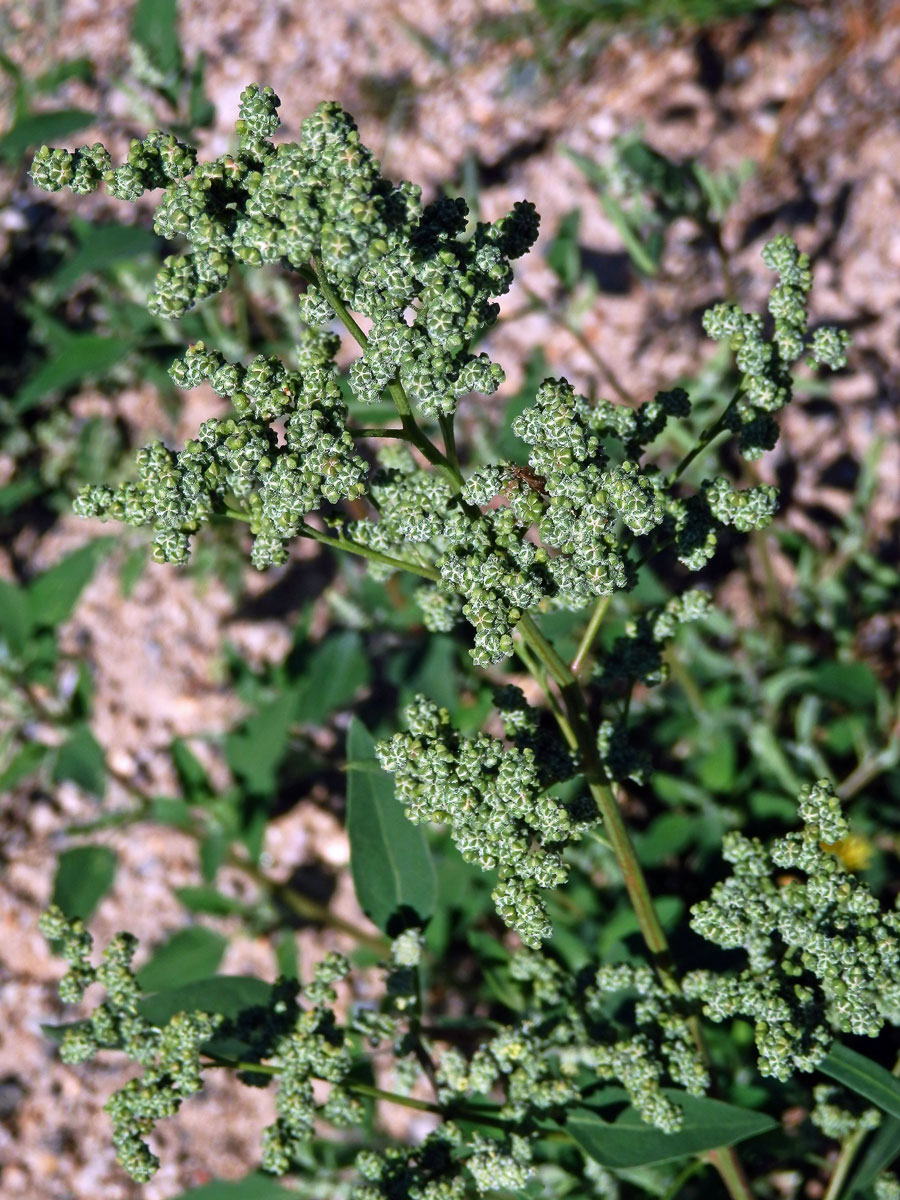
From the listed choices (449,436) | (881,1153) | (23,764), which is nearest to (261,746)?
(23,764)

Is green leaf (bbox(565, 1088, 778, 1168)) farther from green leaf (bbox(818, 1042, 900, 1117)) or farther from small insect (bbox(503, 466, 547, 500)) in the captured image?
small insect (bbox(503, 466, 547, 500))

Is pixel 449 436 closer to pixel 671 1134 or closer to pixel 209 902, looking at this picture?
pixel 671 1134

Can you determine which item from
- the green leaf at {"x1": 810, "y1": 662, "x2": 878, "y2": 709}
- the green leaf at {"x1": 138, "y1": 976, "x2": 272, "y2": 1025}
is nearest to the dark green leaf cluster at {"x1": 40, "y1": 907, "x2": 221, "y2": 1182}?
the green leaf at {"x1": 138, "y1": 976, "x2": 272, "y2": 1025}

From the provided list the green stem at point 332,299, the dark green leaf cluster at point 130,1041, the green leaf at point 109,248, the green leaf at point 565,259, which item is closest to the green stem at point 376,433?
the green stem at point 332,299

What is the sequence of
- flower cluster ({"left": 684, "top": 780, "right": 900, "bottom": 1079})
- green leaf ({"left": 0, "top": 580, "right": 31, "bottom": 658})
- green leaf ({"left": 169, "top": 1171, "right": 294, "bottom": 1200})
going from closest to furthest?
flower cluster ({"left": 684, "top": 780, "right": 900, "bottom": 1079}) → green leaf ({"left": 169, "top": 1171, "right": 294, "bottom": 1200}) → green leaf ({"left": 0, "top": 580, "right": 31, "bottom": 658})

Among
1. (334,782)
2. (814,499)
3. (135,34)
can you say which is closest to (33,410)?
(135,34)
